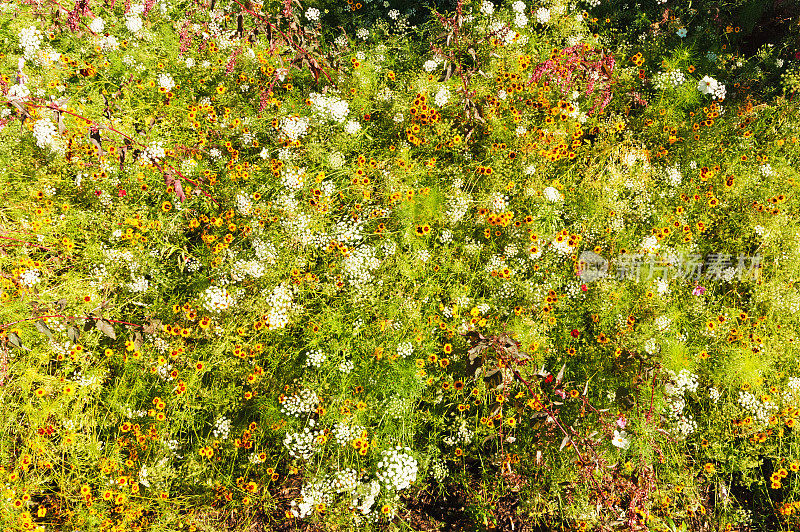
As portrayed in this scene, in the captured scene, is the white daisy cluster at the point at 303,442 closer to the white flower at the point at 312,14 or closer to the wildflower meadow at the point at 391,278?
the wildflower meadow at the point at 391,278

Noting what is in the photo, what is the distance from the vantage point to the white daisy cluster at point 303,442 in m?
3.35

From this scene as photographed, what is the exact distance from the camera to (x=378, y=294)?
150 inches

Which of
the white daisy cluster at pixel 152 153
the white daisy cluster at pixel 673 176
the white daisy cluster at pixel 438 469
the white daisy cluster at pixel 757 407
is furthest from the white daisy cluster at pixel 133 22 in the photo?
the white daisy cluster at pixel 757 407

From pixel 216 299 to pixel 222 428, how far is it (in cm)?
102

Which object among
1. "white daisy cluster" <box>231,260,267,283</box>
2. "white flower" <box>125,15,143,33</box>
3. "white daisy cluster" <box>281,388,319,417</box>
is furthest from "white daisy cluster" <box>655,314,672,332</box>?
"white flower" <box>125,15,143,33</box>

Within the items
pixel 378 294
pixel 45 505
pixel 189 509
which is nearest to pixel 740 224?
pixel 378 294

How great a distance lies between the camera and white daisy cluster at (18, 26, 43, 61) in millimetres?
4312

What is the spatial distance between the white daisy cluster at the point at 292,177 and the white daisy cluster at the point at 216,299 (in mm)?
1053

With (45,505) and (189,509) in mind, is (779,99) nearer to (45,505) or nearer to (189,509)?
(189,509)

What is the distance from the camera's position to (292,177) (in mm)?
3934

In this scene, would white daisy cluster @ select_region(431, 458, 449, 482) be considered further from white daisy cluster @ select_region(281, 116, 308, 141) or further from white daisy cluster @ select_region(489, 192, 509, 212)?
white daisy cluster @ select_region(281, 116, 308, 141)

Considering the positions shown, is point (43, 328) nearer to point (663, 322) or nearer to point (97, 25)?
point (97, 25)

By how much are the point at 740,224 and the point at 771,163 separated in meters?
0.75

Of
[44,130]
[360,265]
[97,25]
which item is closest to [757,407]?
[360,265]
